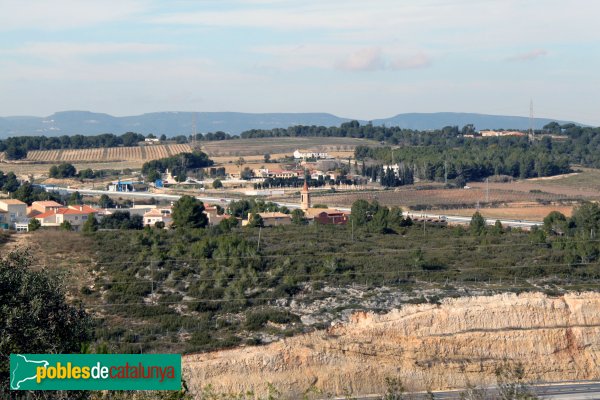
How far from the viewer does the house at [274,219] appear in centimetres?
4815

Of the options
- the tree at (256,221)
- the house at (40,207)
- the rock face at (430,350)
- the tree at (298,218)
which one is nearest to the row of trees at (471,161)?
the tree at (298,218)

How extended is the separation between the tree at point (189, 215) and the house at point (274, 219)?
3.26 metres

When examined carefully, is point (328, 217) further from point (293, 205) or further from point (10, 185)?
point (10, 185)

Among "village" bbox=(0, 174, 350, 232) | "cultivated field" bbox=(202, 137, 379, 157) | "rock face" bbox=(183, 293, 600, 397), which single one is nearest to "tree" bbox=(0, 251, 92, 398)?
"rock face" bbox=(183, 293, 600, 397)

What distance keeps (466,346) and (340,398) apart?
17.7ft

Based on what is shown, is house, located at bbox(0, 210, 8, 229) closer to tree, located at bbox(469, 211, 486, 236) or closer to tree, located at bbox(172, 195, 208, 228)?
tree, located at bbox(172, 195, 208, 228)

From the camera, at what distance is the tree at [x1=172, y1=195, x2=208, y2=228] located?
4353 centimetres

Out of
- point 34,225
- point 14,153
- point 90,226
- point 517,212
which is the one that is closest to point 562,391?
point 90,226

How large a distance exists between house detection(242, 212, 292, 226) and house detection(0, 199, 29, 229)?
35.1 ft

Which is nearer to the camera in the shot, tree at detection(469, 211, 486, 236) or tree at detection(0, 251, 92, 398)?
tree at detection(0, 251, 92, 398)

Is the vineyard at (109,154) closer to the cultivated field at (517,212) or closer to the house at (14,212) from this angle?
the cultivated field at (517,212)

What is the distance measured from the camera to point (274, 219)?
48719 mm

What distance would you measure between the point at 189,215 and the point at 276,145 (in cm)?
6078

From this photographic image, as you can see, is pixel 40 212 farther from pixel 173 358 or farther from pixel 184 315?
pixel 173 358
